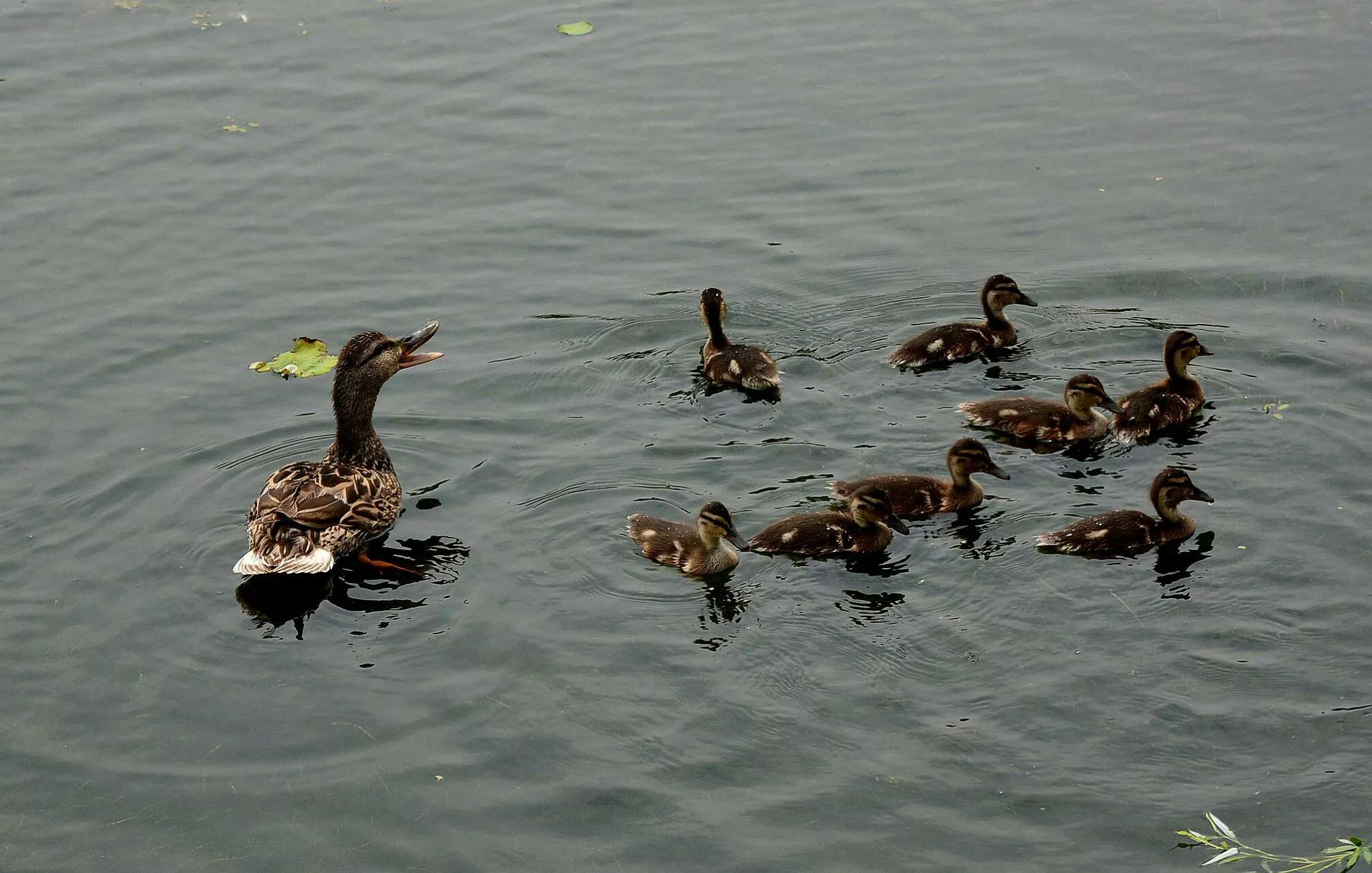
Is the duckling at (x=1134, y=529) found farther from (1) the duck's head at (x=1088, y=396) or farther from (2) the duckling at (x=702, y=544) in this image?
(2) the duckling at (x=702, y=544)

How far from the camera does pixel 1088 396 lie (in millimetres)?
8977

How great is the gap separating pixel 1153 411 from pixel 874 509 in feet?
6.48

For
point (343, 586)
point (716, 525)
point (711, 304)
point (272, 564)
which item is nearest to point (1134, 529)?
point (716, 525)

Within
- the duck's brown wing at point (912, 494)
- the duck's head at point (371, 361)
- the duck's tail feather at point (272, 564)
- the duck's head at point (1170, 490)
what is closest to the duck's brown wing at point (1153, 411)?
the duck's head at point (1170, 490)

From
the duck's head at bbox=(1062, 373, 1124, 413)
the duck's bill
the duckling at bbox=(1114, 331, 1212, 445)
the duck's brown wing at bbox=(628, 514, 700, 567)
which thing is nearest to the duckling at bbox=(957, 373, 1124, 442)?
the duck's head at bbox=(1062, 373, 1124, 413)

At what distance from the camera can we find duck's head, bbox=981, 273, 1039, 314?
32.6 feet

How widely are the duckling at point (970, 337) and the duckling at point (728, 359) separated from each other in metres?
0.80

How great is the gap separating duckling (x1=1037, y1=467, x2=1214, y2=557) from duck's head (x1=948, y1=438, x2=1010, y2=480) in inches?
21.6

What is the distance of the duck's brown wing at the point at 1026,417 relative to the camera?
29.4ft

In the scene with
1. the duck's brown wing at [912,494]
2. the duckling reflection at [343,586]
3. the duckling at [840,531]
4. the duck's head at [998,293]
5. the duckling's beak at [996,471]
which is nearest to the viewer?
the duckling reflection at [343,586]

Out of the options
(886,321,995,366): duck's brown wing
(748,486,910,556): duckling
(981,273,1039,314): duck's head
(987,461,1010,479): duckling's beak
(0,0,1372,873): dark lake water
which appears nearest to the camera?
(0,0,1372,873): dark lake water

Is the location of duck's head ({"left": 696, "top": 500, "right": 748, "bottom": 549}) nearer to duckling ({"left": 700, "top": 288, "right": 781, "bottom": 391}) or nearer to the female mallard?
the female mallard

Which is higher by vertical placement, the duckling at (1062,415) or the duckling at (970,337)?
the duckling at (970,337)

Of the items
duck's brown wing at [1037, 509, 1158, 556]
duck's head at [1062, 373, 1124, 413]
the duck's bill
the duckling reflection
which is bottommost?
the duckling reflection
